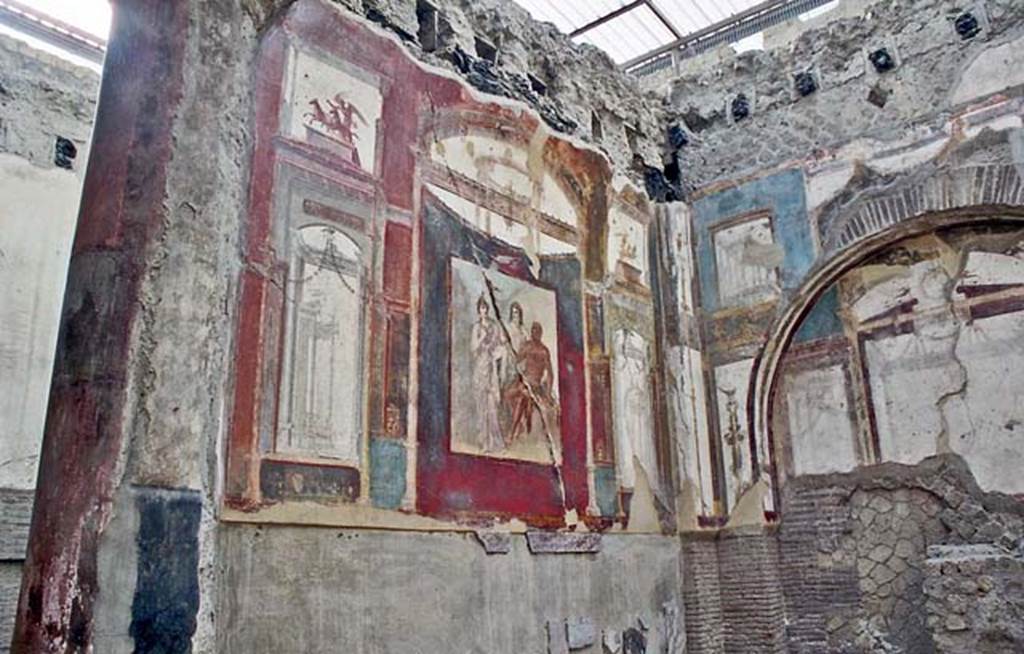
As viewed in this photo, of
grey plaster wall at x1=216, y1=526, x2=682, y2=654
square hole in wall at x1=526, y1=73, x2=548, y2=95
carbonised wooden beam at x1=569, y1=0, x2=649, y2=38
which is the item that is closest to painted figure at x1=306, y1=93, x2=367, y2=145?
square hole in wall at x1=526, y1=73, x2=548, y2=95

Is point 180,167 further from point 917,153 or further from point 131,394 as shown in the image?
point 917,153

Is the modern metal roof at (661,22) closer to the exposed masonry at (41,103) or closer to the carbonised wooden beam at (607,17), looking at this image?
the carbonised wooden beam at (607,17)

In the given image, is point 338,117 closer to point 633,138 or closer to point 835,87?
point 633,138

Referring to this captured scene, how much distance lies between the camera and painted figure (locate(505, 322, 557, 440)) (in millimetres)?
4266

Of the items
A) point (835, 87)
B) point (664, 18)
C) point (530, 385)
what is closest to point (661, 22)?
point (664, 18)

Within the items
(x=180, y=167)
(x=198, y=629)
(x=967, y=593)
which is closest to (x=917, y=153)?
(x=967, y=593)

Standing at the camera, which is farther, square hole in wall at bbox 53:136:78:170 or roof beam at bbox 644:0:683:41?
roof beam at bbox 644:0:683:41

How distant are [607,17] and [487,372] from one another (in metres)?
4.13

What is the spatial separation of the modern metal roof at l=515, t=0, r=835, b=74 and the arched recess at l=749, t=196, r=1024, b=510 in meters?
2.52

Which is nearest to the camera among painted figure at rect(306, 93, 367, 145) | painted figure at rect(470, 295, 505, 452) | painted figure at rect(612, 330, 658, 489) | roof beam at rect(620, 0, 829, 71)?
painted figure at rect(306, 93, 367, 145)

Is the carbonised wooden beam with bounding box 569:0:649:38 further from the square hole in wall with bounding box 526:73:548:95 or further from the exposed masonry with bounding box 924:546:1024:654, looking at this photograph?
the exposed masonry with bounding box 924:546:1024:654

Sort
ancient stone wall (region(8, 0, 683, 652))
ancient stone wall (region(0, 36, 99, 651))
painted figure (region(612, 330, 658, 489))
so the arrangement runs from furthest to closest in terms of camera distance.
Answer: painted figure (region(612, 330, 658, 489)) < ancient stone wall (region(0, 36, 99, 651)) < ancient stone wall (region(8, 0, 683, 652))

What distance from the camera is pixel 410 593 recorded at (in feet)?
11.3

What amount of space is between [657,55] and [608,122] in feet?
7.48
